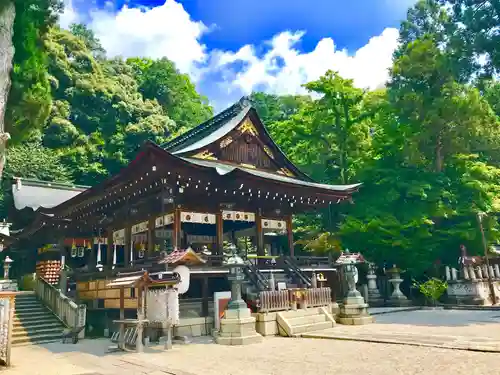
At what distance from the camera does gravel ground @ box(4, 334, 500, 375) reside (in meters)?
7.82

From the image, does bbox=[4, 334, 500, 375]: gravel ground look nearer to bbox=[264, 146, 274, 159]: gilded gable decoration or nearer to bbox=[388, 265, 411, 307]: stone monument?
bbox=[264, 146, 274, 159]: gilded gable decoration

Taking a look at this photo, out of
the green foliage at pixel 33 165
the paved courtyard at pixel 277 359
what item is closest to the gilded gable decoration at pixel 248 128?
the paved courtyard at pixel 277 359

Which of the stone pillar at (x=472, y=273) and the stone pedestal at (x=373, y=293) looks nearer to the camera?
the stone pillar at (x=472, y=273)

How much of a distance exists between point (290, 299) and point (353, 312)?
3.01 meters

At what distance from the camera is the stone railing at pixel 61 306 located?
14591 millimetres

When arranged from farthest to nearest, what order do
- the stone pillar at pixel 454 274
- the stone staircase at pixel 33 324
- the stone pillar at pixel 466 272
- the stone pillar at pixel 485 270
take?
the stone pillar at pixel 485 270 → the stone pillar at pixel 454 274 → the stone pillar at pixel 466 272 → the stone staircase at pixel 33 324

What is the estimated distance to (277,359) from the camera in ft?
30.1

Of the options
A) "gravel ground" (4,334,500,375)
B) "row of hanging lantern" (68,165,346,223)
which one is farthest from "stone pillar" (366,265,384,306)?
"gravel ground" (4,334,500,375)

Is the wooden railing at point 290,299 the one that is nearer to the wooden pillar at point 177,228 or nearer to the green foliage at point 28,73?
the wooden pillar at point 177,228

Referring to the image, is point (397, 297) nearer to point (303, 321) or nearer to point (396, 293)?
point (396, 293)

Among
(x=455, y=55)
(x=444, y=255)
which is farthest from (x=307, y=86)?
(x=444, y=255)

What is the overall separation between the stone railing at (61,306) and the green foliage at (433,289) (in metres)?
17.4

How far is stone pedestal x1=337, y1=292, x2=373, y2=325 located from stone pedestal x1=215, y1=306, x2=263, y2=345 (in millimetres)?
4737

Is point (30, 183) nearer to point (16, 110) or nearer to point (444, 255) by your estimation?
point (16, 110)
